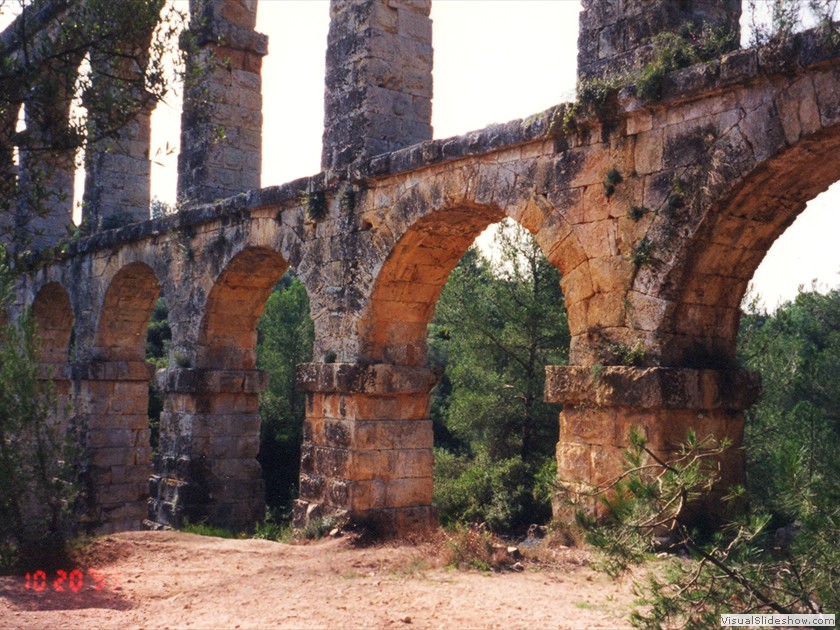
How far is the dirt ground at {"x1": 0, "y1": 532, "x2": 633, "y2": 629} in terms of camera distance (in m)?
5.05

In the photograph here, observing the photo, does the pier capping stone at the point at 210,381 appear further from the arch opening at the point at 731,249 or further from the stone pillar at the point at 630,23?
the arch opening at the point at 731,249

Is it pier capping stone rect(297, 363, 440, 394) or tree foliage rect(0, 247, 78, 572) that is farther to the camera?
pier capping stone rect(297, 363, 440, 394)

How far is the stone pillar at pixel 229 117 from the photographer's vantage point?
11.3 metres

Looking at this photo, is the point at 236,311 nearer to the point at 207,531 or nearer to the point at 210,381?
the point at 210,381

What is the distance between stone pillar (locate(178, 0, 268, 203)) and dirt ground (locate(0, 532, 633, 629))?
524 centimetres

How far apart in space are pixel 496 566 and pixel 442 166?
340 centimetres

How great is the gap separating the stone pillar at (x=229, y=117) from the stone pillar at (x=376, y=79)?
2441 millimetres

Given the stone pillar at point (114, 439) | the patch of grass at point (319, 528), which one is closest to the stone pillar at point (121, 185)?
the stone pillar at point (114, 439)

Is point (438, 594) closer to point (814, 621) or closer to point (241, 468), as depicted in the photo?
point (814, 621)

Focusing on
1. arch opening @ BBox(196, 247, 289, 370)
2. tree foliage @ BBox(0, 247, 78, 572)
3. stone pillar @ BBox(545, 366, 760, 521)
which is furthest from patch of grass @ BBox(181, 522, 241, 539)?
stone pillar @ BBox(545, 366, 760, 521)

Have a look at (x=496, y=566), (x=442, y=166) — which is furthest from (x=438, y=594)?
(x=442, y=166)

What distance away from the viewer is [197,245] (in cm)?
1110
